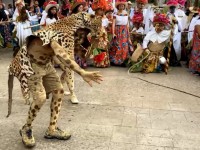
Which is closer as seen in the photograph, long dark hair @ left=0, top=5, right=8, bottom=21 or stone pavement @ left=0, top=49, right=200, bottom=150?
stone pavement @ left=0, top=49, right=200, bottom=150

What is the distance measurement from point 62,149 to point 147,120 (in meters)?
1.39

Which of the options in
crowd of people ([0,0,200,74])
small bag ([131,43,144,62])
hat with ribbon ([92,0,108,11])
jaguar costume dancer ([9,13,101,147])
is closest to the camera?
jaguar costume dancer ([9,13,101,147])

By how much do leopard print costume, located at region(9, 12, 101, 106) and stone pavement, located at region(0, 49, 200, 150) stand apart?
2.71 ft

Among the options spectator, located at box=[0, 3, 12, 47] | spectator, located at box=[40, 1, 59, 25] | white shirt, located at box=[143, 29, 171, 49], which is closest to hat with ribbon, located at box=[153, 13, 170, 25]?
white shirt, located at box=[143, 29, 171, 49]

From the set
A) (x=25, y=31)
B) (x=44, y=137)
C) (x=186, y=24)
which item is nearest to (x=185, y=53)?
(x=186, y=24)

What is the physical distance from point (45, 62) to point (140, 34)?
4.96 m

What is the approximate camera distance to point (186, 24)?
862 cm

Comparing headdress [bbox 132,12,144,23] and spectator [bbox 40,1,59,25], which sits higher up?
spectator [bbox 40,1,59,25]

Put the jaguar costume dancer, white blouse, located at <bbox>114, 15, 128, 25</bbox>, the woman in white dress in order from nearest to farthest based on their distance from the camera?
the jaguar costume dancer → white blouse, located at <bbox>114, 15, 128, 25</bbox> → the woman in white dress

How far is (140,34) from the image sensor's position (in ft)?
26.6

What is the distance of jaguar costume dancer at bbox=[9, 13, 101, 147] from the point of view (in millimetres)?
3309

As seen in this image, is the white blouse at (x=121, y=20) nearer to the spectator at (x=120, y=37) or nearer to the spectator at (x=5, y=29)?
the spectator at (x=120, y=37)

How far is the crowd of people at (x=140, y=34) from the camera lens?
7109 millimetres

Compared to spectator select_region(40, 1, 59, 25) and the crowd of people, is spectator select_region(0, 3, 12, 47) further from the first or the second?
spectator select_region(40, 1, 59, 25)
